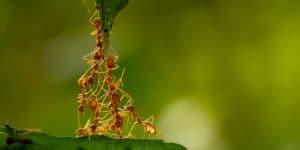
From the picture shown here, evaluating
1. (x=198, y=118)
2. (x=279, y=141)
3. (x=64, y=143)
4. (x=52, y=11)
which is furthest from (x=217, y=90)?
(x=64, y=143)

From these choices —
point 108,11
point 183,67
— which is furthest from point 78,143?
point 183,67

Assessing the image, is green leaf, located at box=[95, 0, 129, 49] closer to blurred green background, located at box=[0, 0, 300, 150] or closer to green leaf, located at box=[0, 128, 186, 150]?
green leaf, located at box=[0, 128, 186, 150]

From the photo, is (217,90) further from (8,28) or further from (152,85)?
(8,28)

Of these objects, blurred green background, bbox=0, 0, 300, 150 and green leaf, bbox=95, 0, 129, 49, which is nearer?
green leaf, bbox=95, 0, 129, 49

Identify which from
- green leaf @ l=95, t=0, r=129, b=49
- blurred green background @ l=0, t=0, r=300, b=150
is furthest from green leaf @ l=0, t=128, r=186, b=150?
blurred green background @ l=0, t=0, r=300, b=150

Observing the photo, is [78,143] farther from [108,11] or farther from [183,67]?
[183,67]

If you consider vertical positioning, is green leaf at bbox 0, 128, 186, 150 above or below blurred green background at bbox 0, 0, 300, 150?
below
